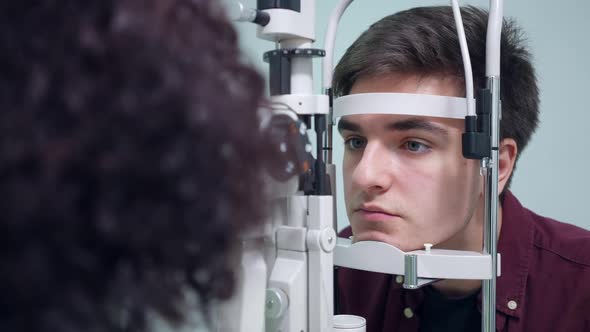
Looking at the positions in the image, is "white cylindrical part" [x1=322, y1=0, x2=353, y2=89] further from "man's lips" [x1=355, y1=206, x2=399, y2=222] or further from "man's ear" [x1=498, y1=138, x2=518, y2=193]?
"man's ear" [x1=498, y1=138, x2=518, y2=193]

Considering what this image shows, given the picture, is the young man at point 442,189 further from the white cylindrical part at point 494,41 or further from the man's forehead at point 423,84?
the white cylindrical part at point 494,41

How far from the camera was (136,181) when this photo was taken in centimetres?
33

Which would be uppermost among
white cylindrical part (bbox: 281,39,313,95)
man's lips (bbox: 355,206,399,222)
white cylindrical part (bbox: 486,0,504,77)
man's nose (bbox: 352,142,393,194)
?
white cylindrical part (bbox: 486,0,504,77)

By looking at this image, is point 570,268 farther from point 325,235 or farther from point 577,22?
point 577,22

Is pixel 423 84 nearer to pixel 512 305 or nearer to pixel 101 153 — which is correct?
pixel 512 305

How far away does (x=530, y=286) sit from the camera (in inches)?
50.4

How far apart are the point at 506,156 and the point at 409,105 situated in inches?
15.6

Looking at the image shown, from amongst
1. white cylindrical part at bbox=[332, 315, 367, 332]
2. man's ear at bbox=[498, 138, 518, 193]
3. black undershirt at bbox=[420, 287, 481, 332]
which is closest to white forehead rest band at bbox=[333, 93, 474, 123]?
man's ear at bbox=[498, 138, 518, 193]

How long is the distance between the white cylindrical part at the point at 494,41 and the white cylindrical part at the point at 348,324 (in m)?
0.53

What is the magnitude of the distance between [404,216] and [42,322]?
878 mm

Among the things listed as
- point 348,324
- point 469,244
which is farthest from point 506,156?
point 348,324

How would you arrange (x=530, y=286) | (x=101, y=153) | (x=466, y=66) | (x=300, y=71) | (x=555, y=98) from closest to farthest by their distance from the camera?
(x=101, y=153) < (x=300, y=71) < (x=466, y=66) < (x=530, y=286) < (x=555, y=98)

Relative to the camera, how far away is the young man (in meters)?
Result: 1.13

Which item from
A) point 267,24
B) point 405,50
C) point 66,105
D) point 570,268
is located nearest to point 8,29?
point 66,105
